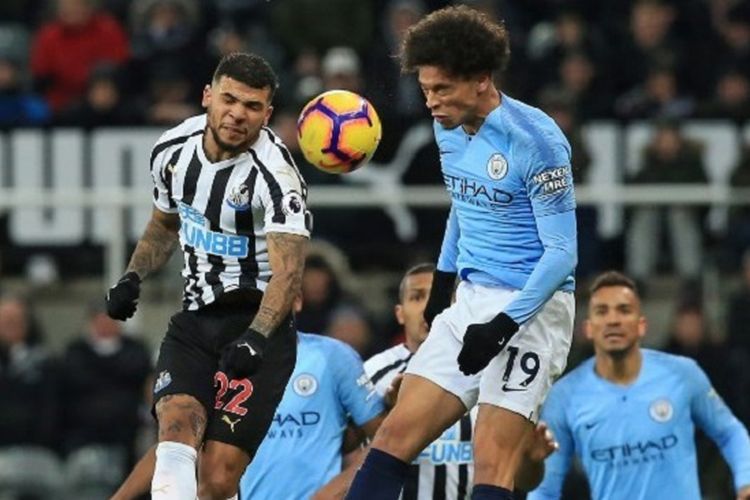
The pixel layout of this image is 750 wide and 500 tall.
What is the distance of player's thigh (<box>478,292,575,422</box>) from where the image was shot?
8.84m

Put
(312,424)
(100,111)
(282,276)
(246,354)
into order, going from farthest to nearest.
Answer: (100,111)
(312,424)
(282,276)
(246,354)

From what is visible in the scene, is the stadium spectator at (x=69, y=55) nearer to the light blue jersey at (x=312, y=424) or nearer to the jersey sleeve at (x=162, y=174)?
the light blue jersey at (x=312, y=424)

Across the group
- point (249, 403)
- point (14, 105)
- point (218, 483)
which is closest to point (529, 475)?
point (249, 403)

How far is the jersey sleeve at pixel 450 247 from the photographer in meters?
9.35

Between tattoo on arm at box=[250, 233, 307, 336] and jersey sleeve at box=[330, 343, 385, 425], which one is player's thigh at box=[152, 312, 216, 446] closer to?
tattoo on arm at box=[250, 233, 307, 336]

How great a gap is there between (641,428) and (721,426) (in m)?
0.45

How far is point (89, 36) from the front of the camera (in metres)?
16.7

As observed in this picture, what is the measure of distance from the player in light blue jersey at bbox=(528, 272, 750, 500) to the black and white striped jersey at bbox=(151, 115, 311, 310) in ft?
7.66

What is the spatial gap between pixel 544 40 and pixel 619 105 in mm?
1106

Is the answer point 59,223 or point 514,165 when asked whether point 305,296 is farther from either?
point 514,165

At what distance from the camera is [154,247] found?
388 inches

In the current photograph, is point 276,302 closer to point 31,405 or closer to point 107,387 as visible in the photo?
point 107,387

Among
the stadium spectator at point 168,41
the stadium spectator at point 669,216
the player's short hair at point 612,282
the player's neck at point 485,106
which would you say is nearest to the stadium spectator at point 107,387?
the stadium spectator at point 168,41

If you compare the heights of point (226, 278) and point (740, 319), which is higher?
point (226, 278)
